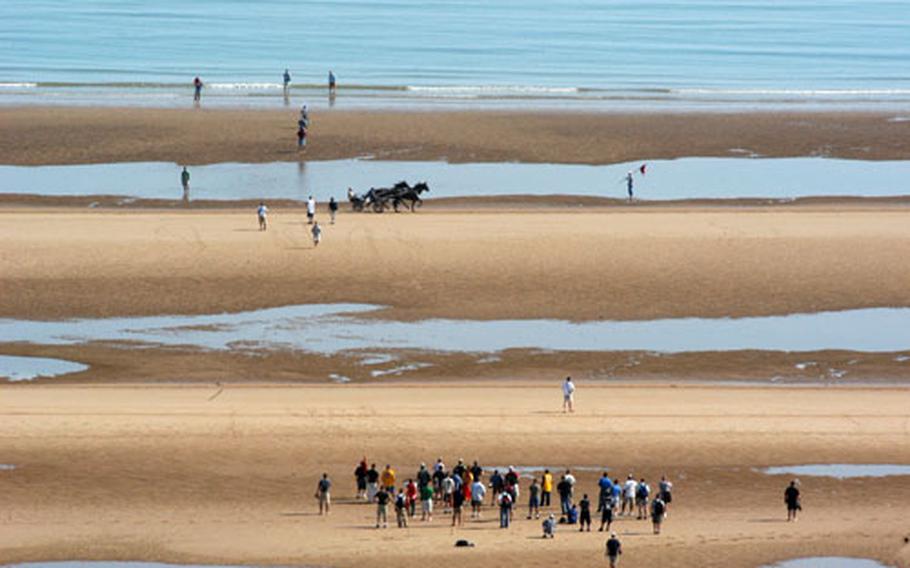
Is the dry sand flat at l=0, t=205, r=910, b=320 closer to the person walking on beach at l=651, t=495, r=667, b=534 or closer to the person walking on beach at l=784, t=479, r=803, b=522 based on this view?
the person walking on beach at l=784, t=479, r=803, b=522

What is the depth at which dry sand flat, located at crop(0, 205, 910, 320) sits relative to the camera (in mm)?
45406

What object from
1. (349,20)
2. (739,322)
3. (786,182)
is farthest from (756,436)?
(349,20)

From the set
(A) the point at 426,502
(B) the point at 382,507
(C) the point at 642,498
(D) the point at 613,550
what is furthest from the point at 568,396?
(D) the point at 613,550

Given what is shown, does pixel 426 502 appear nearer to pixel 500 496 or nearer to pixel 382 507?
pixel 382 507

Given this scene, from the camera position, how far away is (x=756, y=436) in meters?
35.3

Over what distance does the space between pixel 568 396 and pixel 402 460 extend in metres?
4.73

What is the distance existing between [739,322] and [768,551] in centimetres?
1567

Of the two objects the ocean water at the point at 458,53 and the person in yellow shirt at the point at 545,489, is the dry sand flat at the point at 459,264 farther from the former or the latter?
the ocean water at the point at 458,53

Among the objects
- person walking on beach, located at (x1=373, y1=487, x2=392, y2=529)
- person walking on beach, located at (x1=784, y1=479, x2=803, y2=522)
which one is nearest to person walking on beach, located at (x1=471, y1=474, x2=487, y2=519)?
person walking on beach, located at (x1=373, y1=487, x2=392, y2=529)

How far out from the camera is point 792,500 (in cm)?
3069

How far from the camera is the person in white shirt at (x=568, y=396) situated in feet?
119

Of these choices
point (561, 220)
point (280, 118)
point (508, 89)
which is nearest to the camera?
point (561, 220)

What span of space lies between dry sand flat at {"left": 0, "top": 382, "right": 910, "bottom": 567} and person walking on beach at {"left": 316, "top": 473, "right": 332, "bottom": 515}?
0.36m

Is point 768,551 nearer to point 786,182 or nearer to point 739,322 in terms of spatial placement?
point 739,322
